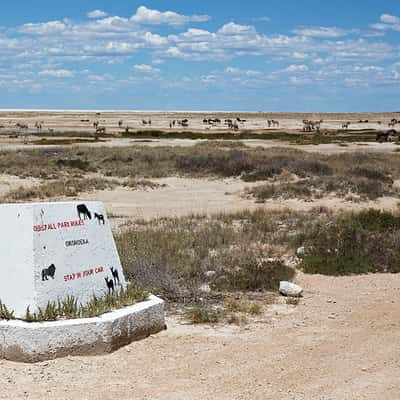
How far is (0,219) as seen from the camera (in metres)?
7.04

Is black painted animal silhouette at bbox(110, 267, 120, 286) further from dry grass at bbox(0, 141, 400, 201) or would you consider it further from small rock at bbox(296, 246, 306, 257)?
dry grass at bbox(0, 141, 400, 201)

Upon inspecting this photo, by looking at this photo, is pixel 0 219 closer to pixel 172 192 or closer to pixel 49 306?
pixel 49 306

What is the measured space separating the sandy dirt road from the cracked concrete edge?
88mm

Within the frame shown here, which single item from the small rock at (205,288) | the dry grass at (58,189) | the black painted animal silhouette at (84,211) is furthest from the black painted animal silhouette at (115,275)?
the dry grass at (58,189)

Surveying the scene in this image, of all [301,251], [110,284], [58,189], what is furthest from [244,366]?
[58,189]

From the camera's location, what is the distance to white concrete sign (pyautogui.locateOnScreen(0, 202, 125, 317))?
6.79 m

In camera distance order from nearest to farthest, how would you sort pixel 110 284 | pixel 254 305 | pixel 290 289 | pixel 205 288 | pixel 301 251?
pixel 110 284
pixel 254 305
pixel 290 289
pixel 205 288
pixel 301 251

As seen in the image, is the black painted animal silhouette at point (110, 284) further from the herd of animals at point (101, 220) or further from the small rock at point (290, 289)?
the small rock at point (290, 289)

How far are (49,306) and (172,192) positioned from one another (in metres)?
18.4

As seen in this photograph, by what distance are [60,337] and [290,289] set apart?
3.77m

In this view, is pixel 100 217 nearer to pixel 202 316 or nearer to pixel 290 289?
pixel 202 316

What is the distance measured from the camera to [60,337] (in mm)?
6566

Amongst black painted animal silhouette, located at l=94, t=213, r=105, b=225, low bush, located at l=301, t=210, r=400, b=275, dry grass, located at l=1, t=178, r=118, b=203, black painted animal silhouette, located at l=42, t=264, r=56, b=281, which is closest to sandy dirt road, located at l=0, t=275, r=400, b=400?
black painted animal silhouette, located at l=42, t=264, r=56, b=281

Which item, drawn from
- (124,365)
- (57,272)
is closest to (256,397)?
(124,365)
